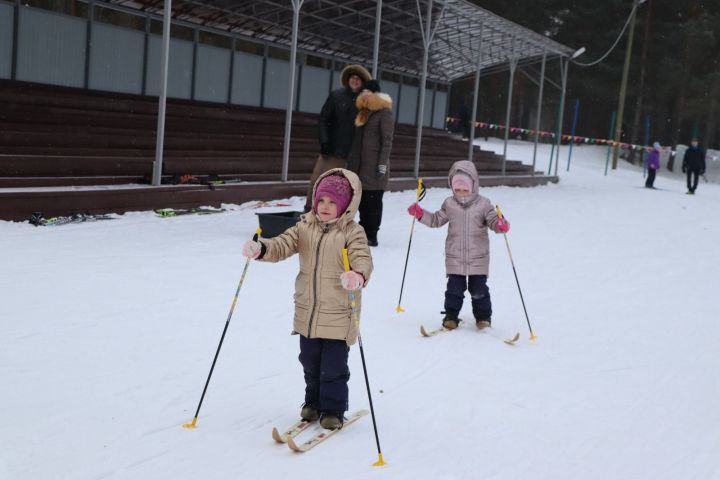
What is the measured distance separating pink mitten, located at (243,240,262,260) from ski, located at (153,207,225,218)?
6.98 metres

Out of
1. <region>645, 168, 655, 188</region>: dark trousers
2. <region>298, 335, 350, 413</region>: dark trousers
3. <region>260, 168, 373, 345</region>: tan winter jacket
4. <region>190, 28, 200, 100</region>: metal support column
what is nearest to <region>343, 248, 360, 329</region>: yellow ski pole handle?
<region>260, 168, 373, 345</region>: tan winter jacket

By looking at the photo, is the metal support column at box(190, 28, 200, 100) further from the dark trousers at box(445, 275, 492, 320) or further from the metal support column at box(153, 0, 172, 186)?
the dark trousers at box(445, 275, 492, 320)

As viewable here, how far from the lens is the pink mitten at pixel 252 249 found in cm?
393

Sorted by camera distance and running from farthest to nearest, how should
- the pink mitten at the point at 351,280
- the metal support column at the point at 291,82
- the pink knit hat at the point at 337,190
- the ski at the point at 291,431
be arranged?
the metal support column at the point at 291,82, the pink knit hat at the point at 337,190, the ski at the point at 291,431, the pink mitten at the point at 351,280

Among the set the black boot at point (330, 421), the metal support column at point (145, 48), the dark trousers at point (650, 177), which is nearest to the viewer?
the black boot at point (330, 421)

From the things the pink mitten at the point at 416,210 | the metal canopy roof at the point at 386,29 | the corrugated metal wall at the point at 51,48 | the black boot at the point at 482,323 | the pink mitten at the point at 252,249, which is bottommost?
the black boot at the point at 482,323

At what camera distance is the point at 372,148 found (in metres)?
9.64

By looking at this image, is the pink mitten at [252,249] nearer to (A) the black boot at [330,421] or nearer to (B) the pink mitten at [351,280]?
(B) the pink mitten at [351,280]

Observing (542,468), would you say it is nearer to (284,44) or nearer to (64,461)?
(64,461)

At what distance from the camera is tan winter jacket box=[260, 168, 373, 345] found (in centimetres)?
404

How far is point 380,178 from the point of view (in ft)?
31.8

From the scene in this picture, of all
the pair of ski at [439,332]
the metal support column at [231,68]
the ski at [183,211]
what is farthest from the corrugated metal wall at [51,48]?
the pair of ski at [439,332]

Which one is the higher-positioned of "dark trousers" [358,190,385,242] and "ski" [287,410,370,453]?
"dark trousers" [358,190,385,242]

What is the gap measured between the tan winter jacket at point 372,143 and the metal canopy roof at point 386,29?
27.5 ft
